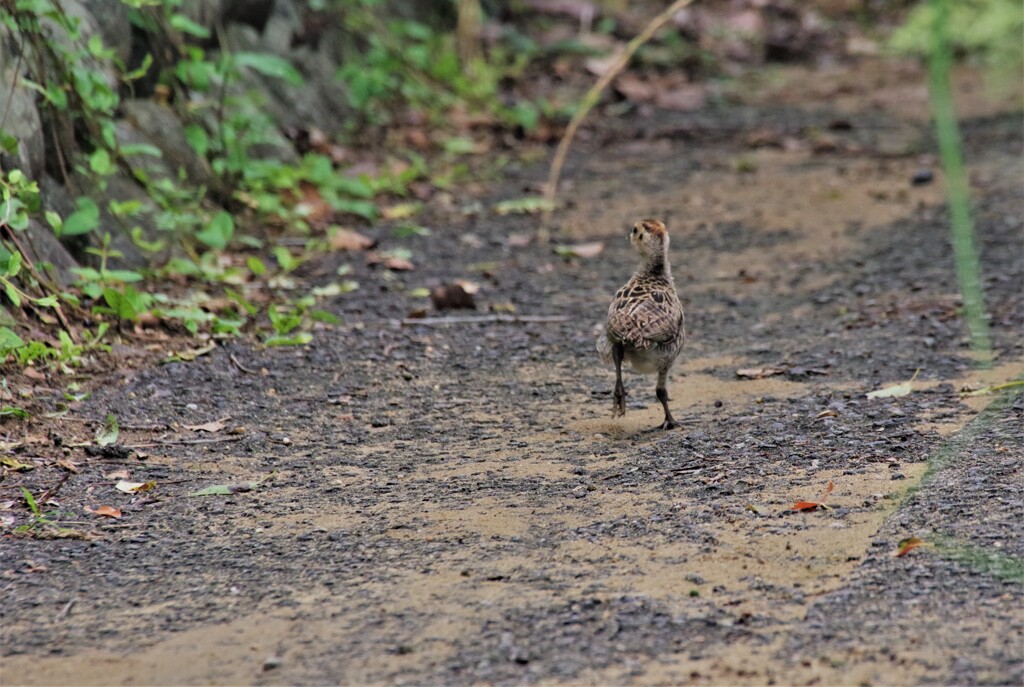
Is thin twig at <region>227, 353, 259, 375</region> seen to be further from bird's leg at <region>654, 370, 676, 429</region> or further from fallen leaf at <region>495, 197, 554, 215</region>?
fallen leaf at <region>495, 197, 554, 215</region>

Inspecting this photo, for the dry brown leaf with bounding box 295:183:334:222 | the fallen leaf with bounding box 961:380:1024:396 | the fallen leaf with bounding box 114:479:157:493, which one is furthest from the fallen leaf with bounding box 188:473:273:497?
the dry brown leaf with bounding box 295:183:334:222

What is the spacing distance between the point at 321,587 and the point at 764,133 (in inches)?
350

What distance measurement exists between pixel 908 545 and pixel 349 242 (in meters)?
5.21

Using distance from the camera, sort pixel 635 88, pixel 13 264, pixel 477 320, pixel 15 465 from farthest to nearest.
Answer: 1. pixel 635 88
2. pixel 477 320
3. pixel 13 264
4. pixel 15 465

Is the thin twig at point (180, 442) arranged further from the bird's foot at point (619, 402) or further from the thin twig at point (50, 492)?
the bird's foot at point (619, 402)

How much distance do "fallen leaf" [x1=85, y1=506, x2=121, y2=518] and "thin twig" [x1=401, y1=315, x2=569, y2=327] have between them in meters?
2.64

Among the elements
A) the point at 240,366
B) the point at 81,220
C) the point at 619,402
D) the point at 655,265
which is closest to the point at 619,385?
the point at 619,402

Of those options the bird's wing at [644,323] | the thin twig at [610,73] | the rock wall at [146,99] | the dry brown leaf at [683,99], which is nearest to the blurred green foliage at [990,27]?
the bird's wing at [644,323]

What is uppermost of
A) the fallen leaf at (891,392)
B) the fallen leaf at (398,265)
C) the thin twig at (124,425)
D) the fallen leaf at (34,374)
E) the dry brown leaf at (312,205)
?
the dry brown leaf at (312,205)

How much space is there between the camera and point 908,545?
349 cm

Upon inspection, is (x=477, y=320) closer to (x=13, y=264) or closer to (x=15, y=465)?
(x=13, y=264)

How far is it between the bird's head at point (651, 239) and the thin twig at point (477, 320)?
1.31m

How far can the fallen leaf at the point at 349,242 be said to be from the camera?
26.5ft

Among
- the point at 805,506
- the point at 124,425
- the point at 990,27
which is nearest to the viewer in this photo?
the point at 805,506
